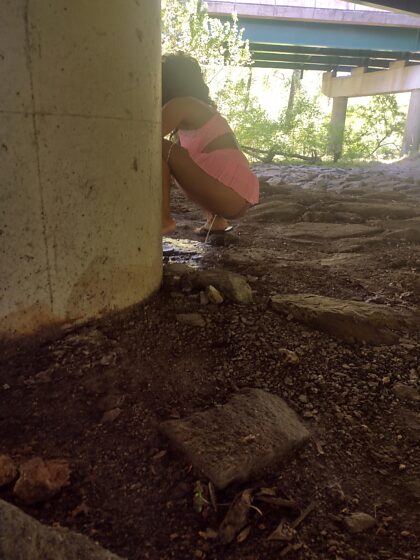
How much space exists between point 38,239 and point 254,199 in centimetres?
200

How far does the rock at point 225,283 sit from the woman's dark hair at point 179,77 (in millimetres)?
1331

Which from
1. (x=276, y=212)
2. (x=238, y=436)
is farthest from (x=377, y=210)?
(x=238, y=436)

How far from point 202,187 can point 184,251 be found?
0.46 m

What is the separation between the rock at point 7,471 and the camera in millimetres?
1163

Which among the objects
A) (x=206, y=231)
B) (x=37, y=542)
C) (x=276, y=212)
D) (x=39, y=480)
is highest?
(x=37, y=542)

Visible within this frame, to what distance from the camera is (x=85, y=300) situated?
71.7 inches

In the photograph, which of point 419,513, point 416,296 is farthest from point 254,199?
point 419,513

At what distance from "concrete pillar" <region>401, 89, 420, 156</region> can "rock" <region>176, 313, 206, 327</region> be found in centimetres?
1718

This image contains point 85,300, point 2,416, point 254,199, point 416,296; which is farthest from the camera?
point 254,199

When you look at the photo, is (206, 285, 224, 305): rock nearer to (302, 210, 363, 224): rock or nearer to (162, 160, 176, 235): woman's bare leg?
(162, 160, 176, 235): woman's bare leg

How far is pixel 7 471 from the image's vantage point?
1.18 metres

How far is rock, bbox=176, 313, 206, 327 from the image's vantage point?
202cm

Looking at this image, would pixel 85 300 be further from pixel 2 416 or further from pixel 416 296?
pixel 416 296

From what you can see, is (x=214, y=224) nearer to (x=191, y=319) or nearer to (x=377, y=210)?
(x=191, y=319)
